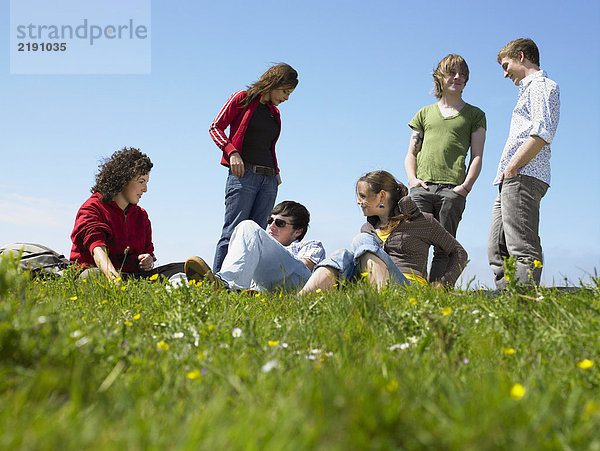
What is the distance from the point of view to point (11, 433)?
1.30 meters

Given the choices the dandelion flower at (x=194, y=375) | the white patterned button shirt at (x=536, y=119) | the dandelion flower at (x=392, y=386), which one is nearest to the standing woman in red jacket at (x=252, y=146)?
the white patterned button shirt at (x=536, y=119)

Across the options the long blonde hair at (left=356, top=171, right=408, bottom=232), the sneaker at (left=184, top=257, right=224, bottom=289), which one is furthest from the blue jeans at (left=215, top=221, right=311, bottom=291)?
the long blonde hair at (left=356, top=171, right=408, bottom=232)

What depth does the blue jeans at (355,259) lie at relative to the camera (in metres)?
4.43

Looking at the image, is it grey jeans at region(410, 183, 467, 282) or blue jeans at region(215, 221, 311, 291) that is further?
grey jeans at region(410, 183, 467, 282)

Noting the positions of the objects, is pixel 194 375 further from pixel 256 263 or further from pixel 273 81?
pixel 273 81

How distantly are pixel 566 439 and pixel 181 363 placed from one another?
4.63 ft

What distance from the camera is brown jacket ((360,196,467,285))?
526 centimetres

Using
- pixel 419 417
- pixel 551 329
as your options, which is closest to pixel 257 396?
pixel 419 417

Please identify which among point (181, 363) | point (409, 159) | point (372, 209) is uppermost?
point (409, 159)

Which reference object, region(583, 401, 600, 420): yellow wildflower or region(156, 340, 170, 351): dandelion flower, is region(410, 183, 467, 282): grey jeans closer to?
region(156, 340, 170, 351): dandelion flower

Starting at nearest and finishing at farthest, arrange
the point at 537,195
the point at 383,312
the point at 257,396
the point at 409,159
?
1. the point at 257,396
2. the point at 383,312
3. the point at 537,195
4. the point at 409,159

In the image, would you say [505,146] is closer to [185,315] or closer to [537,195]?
[537,195]

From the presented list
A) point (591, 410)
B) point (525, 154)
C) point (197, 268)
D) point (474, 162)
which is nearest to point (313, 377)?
point (591, 410)

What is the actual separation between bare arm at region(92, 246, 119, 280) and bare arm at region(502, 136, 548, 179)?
13.0 ft
